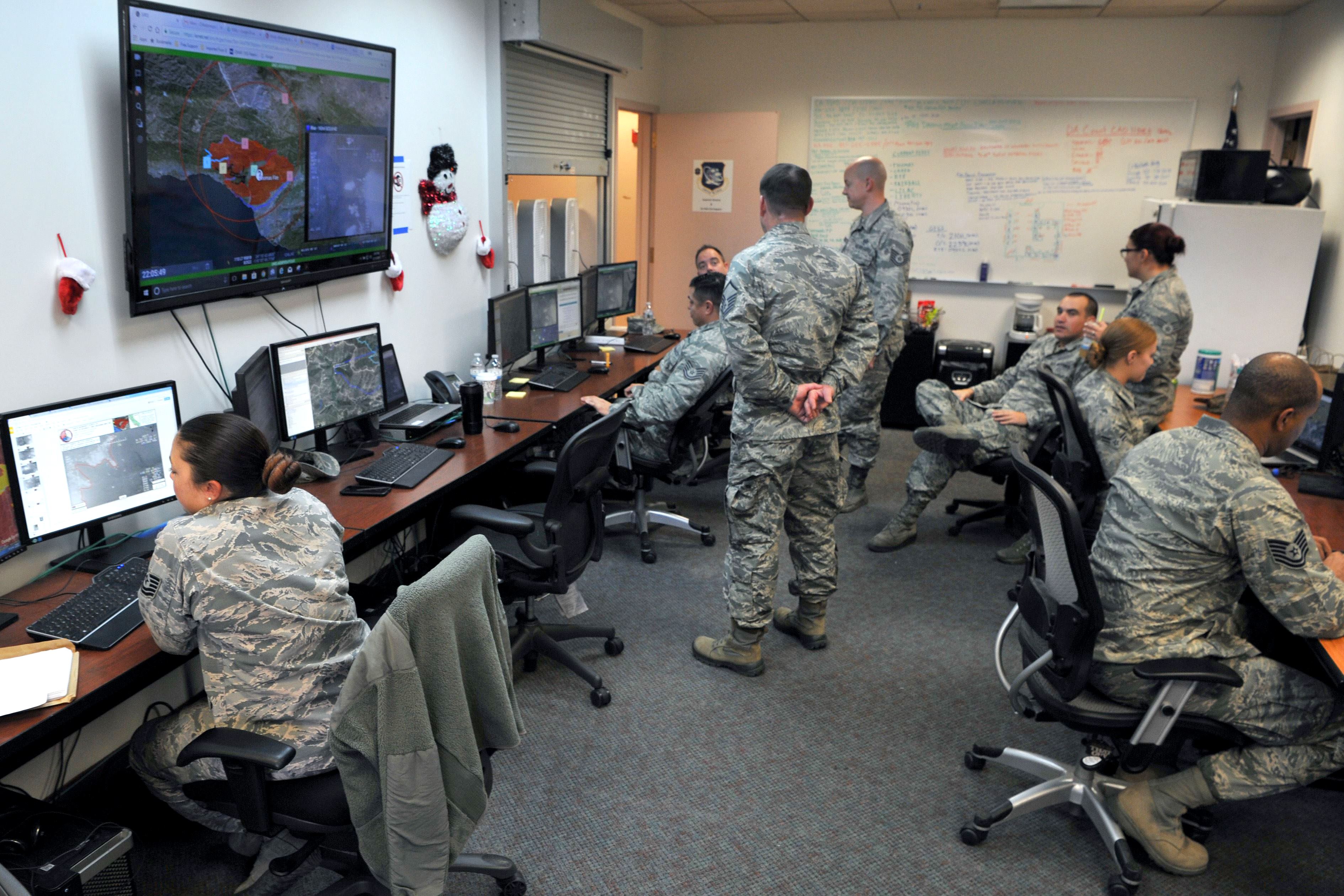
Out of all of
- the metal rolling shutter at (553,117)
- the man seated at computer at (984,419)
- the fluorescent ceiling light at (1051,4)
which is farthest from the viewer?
the fluorescent ceiling light at (1051,4)

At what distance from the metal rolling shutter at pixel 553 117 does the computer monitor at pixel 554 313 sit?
0.56 m

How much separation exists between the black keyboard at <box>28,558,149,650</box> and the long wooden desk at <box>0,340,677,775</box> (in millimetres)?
25

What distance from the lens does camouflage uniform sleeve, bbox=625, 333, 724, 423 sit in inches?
137

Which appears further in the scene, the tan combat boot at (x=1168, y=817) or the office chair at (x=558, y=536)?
the office chair at (x=558, y=536)

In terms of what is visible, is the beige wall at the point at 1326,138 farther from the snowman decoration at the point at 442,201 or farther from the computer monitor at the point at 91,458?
the computer monitor at the point at 91,458

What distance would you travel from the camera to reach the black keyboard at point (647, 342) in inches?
189

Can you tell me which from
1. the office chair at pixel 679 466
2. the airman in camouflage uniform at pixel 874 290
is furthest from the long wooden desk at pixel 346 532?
the airman in camouflage uniform at pixel 874 290

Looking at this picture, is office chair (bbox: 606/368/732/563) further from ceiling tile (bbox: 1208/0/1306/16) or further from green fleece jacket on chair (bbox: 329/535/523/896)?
ceiling tile (bbox: 1208/0/1306/16)

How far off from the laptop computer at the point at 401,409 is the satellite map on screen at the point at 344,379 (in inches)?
3.7

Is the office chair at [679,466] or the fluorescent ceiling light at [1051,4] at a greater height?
the fluorescent ceiling light at [1051,4]

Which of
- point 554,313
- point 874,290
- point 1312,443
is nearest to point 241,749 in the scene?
point 554,313

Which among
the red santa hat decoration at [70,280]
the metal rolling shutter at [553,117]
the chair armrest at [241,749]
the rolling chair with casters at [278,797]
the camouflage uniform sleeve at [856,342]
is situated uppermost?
the metal rolling shutter at [553,117]

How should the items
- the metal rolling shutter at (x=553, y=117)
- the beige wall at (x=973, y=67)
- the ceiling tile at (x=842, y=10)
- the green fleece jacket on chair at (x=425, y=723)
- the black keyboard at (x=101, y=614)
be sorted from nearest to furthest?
the green fleece jacket on chair at (x=425, y=723) → the black keyboard at (x=101, y=614) → the metal rolling shutter at (x=553, y=117) → the ceiling tile at (x=842, y=10) → the beige wall at (x=973, y=67)

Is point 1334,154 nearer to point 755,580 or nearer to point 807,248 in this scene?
point 807,248
